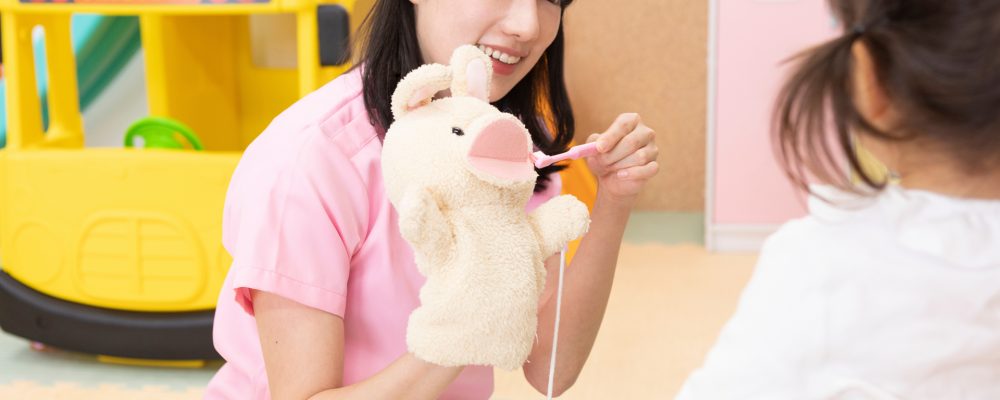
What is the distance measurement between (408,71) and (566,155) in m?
0.21

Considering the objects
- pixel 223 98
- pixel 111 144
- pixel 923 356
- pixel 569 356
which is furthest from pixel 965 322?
pixel 111 144

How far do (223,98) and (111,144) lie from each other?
54 centimetres

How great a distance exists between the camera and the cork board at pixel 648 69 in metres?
3.07

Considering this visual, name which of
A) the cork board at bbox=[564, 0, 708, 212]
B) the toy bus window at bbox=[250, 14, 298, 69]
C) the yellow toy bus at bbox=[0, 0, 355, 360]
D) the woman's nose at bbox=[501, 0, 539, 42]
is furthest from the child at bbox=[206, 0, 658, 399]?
the cork board at bbox=[564, 0, 708, 212]

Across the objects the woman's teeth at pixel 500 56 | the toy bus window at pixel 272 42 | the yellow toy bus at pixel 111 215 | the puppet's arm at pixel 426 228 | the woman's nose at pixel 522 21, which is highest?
the woman's nose at pixel 522 21

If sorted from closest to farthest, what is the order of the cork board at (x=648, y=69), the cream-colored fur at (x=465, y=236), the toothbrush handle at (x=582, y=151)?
the cream-colored fur at (x=465, y=236) → the toothbrush handle at (x=582, y=151) → the cork board at (x=648, y=69)

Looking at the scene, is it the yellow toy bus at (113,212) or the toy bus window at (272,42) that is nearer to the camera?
the yellow toy bus at (113,212)

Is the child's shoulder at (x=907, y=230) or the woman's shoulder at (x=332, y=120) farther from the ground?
the woman's shoulder at (x=332, y=120)

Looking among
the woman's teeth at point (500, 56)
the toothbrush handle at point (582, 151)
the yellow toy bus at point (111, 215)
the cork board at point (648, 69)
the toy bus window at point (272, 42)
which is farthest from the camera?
the cork board at point (648, 69)

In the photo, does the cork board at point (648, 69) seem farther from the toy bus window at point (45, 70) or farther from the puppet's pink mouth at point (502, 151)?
the puppet's pink mouth at point (502, 151)

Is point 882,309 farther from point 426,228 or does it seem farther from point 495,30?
point 495,30

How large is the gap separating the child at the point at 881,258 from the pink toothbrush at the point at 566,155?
7.4 inches

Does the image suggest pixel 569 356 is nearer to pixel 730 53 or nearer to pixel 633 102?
pixel 730 53

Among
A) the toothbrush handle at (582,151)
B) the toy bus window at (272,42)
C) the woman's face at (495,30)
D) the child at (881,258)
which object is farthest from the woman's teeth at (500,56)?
the toy bus window at (272,42)
